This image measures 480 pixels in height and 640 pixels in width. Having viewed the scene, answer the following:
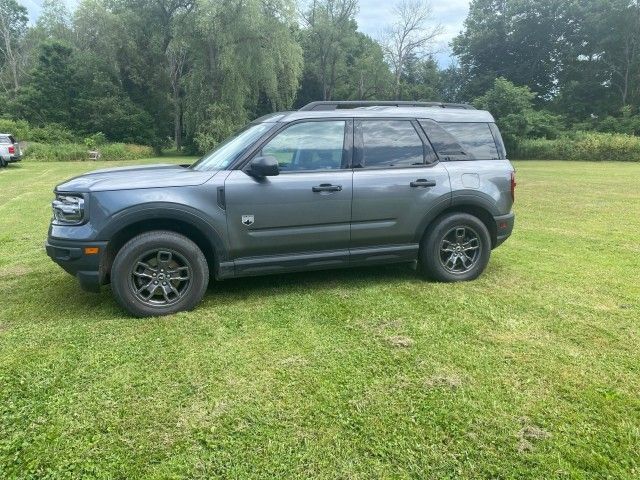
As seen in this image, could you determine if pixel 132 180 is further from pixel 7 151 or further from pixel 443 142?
pixel 7 151

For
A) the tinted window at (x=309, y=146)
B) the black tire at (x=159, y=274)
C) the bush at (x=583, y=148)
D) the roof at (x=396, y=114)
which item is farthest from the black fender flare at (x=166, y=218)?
the bush at (x=583, y=148)

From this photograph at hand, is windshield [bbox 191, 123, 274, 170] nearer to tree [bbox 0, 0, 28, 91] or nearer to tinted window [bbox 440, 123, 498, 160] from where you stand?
tinted window [bbox 440, 123, 498, 160]

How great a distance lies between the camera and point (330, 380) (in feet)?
9.58

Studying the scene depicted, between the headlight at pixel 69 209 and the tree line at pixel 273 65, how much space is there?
27.0 metres

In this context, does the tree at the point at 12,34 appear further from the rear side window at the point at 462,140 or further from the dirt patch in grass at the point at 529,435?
the dirt patch in grass at the point at 529,435

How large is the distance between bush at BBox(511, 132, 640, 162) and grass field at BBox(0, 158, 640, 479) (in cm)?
2771

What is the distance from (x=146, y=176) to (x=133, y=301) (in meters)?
1.08

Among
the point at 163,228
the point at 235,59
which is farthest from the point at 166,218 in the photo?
the point at 235,59

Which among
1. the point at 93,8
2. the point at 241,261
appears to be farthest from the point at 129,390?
the point at 93,8

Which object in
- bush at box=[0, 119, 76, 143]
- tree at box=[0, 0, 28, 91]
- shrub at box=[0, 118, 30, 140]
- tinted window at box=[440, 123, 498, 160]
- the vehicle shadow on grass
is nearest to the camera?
the vehicle shadow on grass

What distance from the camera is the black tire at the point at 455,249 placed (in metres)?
4.75

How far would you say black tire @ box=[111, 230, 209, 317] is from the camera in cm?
379

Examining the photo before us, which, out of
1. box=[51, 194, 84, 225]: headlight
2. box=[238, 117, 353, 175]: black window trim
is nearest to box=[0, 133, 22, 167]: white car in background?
box=[51, 194, 84, 225]: headlight

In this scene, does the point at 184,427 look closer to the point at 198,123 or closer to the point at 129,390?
the point at 129,390
